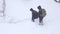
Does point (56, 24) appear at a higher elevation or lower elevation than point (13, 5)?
lower

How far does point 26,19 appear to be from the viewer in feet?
26.7

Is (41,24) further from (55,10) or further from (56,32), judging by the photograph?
(55,10)

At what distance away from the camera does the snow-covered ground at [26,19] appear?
24.7ft

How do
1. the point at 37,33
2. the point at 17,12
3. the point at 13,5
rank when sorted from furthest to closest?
the point at 13,5
the point at 17,12
the point at 37,33

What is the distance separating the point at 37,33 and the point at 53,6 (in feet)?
7.34

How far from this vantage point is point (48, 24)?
25.9 ft

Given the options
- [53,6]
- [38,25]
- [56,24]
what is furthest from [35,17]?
[53,6]

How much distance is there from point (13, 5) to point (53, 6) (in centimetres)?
183

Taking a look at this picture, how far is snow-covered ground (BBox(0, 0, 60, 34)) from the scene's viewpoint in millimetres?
7516

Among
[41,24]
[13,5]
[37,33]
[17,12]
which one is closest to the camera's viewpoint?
[37,33]

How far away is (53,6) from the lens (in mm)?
9156

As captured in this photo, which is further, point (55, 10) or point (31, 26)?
point (55, 10)

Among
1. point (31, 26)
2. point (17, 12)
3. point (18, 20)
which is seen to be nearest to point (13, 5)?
point (17, 12)

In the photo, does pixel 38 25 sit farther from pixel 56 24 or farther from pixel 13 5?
pixel 13 5
